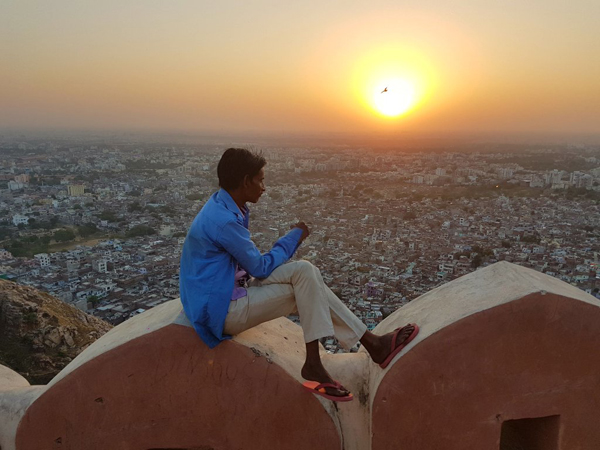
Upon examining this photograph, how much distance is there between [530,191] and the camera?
120 feet

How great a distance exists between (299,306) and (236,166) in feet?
2.33

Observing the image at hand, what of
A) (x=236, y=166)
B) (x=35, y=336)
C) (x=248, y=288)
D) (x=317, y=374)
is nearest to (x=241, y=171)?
(x=236, y=166)

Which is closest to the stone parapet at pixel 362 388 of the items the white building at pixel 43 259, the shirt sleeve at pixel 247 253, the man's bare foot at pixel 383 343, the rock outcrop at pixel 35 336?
the man's bare foot at pixel 383 343

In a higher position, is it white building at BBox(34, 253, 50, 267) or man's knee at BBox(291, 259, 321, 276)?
man's knee at BBox(291, 259, 321, 276)

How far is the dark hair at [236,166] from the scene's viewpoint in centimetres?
216

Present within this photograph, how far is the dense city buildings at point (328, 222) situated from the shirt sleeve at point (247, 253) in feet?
3.04

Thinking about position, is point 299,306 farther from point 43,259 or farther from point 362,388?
point 43,259

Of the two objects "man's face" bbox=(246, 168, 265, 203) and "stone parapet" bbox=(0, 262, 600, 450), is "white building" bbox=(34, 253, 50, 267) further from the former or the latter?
"man's face" bbox=(246, 168, 265, 203)

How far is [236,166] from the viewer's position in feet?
7.11

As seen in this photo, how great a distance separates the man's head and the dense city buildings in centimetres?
67

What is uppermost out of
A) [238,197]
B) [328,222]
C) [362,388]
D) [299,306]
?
[238,197]

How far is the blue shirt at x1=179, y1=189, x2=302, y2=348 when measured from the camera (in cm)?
200

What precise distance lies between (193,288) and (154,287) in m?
14.7

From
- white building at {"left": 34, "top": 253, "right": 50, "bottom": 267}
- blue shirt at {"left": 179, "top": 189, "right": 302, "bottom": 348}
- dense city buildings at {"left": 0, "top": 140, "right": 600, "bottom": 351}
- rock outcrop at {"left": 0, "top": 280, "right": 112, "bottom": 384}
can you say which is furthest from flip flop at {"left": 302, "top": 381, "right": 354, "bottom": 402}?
white building at {"left": 34, "top": 253, "right": 50, "bottom": 267}
